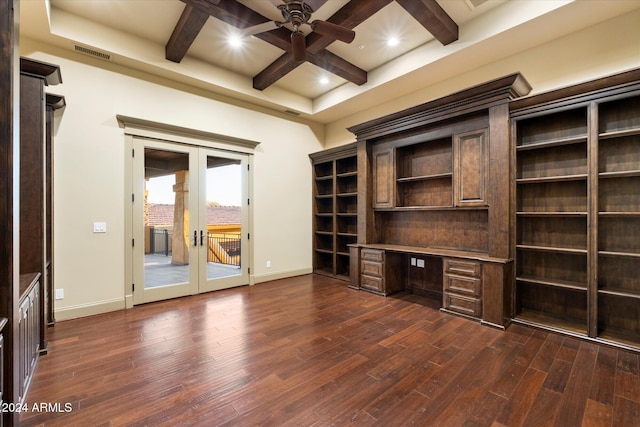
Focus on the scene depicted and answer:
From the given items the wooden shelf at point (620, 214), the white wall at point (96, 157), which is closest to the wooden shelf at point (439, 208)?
the wooden shelf at point (620, 214)

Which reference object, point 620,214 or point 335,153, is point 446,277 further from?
point 335,153

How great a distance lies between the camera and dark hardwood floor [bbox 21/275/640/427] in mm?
1915

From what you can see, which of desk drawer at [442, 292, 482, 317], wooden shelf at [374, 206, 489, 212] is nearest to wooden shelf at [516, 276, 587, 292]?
desk drawer at [442, 292, 482, 317]

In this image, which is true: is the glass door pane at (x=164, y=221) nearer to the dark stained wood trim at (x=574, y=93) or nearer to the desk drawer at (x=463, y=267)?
the desk drawer at (x=463, y=267)

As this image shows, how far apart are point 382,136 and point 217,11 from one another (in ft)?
9.71

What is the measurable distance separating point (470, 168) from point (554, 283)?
5.45 feet

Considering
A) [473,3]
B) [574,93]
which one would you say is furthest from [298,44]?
[574,93]

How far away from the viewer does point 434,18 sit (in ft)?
11.0

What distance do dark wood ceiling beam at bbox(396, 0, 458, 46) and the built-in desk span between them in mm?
2864

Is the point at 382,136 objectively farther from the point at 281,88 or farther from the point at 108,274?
the point at 108,274

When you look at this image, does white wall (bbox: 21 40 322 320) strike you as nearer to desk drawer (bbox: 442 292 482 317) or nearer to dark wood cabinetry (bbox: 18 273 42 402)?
dark wood cabinetry (bbox: 18 273 42 402)

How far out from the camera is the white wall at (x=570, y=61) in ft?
10.1

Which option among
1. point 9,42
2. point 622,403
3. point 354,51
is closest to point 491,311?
point 622,403

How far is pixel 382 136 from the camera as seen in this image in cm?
489
